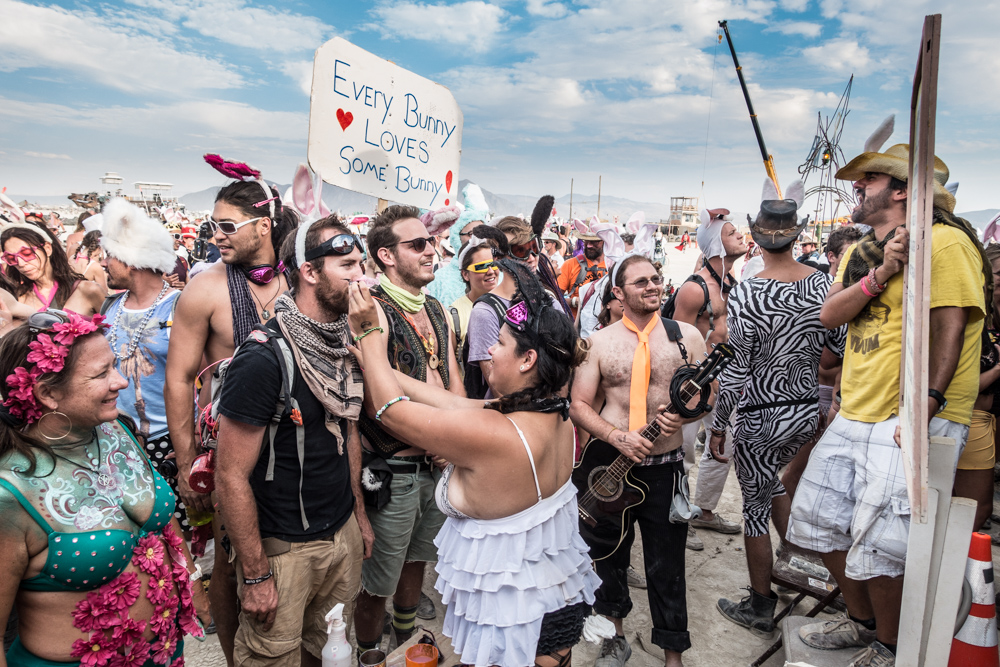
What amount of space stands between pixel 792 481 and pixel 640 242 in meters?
3.59

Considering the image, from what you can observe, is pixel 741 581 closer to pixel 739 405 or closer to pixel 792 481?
pixel 792 481

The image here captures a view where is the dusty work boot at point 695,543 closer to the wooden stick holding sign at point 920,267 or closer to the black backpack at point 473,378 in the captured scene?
the black backpack at point 473,378

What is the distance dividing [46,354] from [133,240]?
2.08 m

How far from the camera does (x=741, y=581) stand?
4.39 meters

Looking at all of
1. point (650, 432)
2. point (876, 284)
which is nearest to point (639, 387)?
point (650, 432)

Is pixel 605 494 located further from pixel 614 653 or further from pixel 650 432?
pixel 614 653

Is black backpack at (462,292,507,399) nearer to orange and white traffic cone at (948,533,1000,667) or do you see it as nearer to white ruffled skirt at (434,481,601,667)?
white ruffled skirt at (434,481,601,667)

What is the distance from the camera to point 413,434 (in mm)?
2137

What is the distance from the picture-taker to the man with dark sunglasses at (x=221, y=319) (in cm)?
290

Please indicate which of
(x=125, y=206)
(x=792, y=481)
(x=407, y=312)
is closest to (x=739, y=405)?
(x=792, y=481)

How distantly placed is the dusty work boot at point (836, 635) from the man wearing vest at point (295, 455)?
265cm

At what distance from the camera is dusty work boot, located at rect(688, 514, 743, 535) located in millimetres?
5098

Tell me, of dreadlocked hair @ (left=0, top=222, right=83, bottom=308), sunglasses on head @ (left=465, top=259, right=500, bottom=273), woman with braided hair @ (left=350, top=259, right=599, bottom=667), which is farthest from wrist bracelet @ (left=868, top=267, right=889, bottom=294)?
dreadlocked hair @ (left=0, top=222, right=83, bottom=308)

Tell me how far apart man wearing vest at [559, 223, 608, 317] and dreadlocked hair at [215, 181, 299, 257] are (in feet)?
16.2
